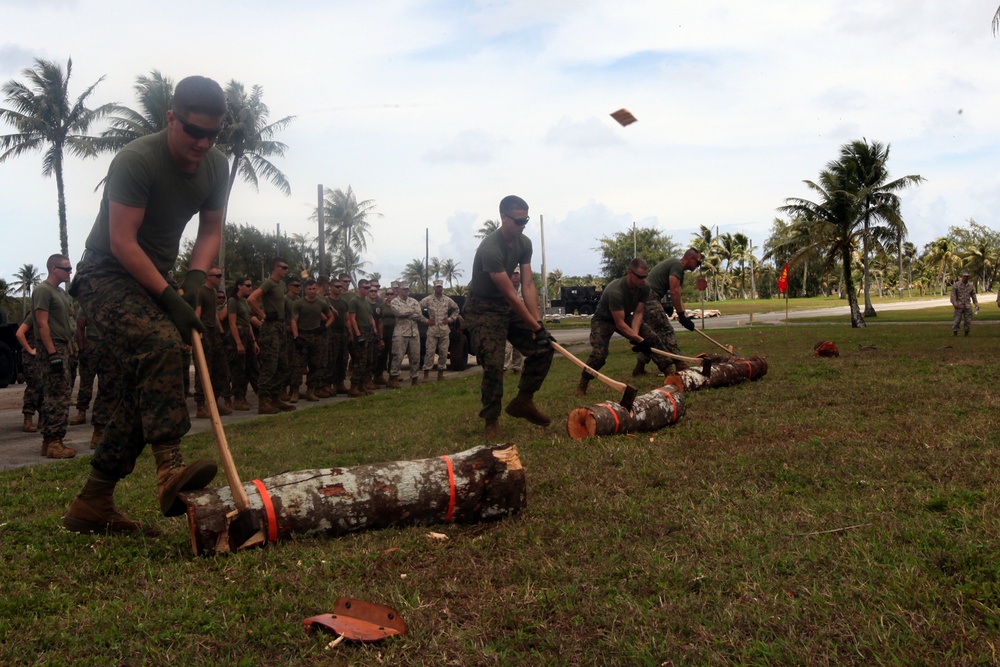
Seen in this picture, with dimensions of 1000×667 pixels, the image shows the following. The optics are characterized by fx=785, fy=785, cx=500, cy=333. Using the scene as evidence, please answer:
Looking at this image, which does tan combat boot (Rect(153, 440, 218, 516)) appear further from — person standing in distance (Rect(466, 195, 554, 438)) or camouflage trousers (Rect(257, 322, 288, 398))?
camouflage trousers (Rect(257, 322, 288, 398))

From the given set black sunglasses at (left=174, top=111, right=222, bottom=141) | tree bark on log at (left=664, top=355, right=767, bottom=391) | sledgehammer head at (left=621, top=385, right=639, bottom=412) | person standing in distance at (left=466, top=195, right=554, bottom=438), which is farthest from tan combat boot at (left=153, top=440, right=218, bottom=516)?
tree bark on log at (left=664, top=355, right=767, bottom=391)

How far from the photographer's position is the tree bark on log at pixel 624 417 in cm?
652

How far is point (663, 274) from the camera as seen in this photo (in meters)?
11.6

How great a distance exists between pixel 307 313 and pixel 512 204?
21.7 ft

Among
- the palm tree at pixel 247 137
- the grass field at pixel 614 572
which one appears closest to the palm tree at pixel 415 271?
the palm tree at pixel 247 137

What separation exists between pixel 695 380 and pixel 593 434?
3341 millimetres

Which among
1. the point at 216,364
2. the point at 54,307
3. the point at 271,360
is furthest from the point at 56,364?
the point at 271,360

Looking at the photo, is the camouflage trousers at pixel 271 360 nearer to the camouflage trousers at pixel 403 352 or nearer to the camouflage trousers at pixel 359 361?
the camouflage trousers at pixel 359 361

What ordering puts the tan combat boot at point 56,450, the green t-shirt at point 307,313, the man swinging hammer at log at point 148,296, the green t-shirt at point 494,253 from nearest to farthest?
1. the man swinging hammer at log at point 148,296
2. the green t-shirt at point 494,253
3. the tan combat boot at point 56,450
4. the green t-shirt at point 307,313

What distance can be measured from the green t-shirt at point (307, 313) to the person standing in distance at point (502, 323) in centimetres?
599

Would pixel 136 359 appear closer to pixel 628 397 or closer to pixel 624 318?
pixel 628 397

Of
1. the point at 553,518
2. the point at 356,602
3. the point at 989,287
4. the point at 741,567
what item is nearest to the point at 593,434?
the point at 553,518

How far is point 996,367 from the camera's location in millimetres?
10578

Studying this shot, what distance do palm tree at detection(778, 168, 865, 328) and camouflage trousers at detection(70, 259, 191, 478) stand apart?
107 ft
